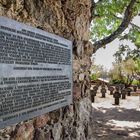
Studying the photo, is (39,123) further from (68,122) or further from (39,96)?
(68,122)

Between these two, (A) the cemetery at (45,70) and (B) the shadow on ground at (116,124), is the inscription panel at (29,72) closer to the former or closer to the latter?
(A) the cemetery at (45,70)

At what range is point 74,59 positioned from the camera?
14.9ft

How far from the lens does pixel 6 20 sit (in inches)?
110

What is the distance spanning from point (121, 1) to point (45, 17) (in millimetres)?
10121

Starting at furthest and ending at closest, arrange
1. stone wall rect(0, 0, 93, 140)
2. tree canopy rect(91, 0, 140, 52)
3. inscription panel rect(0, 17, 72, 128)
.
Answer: tree canopy rect(91, 0, 140, 52), stone wall rect(0, 0, 93, 140), inscription panel rect(0, 17, 72, 128)

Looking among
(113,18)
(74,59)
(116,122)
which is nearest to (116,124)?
(116,122)

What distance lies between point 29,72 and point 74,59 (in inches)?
59.9

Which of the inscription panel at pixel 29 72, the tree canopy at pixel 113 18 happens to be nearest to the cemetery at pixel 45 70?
the inscription panel at pixel 29 72

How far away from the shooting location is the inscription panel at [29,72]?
2.78 m

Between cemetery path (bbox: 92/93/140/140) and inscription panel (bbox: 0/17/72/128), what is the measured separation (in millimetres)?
7605

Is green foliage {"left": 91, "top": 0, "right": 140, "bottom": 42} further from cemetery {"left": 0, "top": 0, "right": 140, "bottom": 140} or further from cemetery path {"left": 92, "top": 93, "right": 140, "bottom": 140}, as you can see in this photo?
cemetery {"left": 0, "top": 0, "right": 140, "bottom": 140}

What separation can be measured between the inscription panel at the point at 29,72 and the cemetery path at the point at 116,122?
761 centimetres

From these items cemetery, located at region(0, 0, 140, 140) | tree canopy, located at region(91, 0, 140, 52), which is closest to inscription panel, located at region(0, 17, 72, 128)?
cemetery, located at region(0, 0, 140, 140)

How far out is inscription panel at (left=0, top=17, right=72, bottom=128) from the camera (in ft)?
9.11
